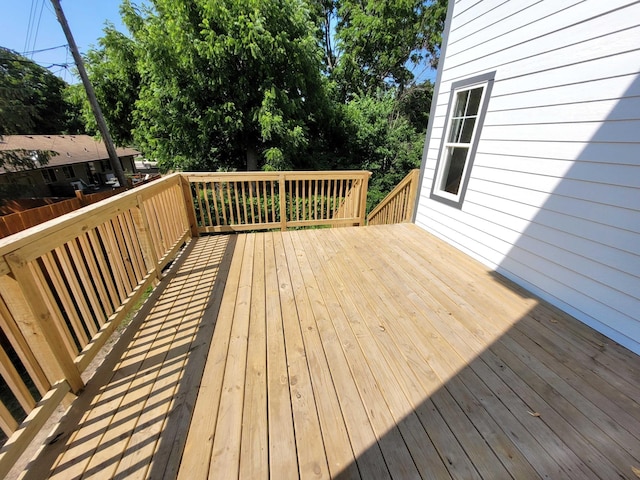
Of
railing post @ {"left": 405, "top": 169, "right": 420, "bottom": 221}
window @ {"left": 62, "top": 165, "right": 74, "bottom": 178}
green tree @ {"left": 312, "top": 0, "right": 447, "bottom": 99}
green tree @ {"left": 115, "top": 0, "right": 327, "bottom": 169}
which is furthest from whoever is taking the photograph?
window @ {"left": 62, "top": 165, "right": 74, "bottom": 178}

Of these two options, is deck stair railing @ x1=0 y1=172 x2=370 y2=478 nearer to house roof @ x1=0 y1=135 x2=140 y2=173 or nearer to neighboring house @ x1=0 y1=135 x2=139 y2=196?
neighboring house @ x1=0 y1=135 x2=139 y2=196

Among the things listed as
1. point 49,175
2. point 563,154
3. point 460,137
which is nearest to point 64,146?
point 49,175

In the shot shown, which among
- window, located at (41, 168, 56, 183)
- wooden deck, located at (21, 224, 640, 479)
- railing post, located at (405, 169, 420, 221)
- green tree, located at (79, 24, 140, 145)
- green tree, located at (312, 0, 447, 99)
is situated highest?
green tree, located at (312, 0, 447, 99)

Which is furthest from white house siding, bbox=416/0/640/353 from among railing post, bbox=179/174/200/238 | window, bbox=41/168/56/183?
window, bbox=41/168/56/183

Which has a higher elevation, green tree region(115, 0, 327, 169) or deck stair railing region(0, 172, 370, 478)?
green tree region(115, 0, 327, 169)

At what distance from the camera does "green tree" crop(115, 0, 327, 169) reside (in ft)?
17.8

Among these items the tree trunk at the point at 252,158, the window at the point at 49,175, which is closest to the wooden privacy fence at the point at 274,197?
the tree trunk at the point at 252,158

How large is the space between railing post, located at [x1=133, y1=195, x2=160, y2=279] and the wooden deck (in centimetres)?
30

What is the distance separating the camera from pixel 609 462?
1103mm

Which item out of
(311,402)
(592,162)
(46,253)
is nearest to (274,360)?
(311,402)

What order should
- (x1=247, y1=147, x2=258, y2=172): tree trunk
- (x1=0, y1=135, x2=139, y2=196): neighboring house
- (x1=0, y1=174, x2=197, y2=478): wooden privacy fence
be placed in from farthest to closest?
(x1=0, y1=135, x2=139, y2=196): neighboring house < (x1=247, y1=147, x2=258, y2=172): tree trunk < (x1=0, y1=174, x2=197, y2=478): wooden privacy fence

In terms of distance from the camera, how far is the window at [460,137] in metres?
2.72

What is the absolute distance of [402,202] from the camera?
4270 mm

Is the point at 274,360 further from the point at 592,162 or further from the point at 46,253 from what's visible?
the point at 592,162
